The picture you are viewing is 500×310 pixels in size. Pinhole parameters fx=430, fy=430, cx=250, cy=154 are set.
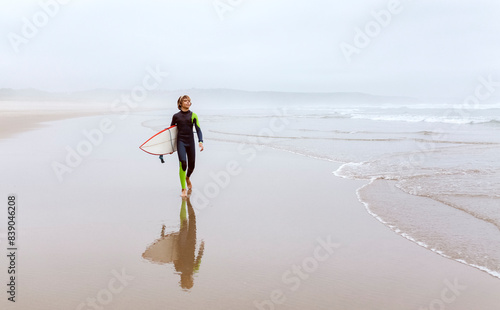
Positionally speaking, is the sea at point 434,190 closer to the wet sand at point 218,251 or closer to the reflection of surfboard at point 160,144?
the wet sand at point 218,251

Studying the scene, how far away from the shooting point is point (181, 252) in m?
4.64

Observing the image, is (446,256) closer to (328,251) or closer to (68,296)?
(328,251)

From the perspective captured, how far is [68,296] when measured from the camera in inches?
141

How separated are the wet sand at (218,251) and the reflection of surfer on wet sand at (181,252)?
0.01 meters

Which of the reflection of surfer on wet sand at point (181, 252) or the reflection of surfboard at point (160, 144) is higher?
the reflection of surfboard at point (160, 144)

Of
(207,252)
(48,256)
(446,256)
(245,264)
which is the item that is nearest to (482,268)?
(446,256)

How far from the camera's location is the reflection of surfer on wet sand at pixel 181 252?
13.5 feet

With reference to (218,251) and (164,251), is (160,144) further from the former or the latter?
(218,251)

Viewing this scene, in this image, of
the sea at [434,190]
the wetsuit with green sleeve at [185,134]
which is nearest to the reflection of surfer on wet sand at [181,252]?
the wetsuit with green sleeve at [185,134]

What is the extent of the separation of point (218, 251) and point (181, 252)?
15.7 inches

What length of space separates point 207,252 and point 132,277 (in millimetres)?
932

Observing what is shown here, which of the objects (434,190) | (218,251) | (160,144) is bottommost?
(218,251)

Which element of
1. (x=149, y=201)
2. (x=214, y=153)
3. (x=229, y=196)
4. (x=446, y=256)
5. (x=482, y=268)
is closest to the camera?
(x=482, y=268)

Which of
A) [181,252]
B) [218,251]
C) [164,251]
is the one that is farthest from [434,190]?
[164,251]
